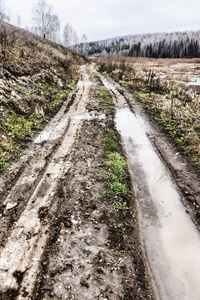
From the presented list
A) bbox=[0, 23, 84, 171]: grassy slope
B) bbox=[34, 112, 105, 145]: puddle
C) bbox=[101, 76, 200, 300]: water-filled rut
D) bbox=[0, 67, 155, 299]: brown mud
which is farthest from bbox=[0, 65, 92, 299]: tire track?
bbox=[101, 76, 200, 300]: water-filled rut

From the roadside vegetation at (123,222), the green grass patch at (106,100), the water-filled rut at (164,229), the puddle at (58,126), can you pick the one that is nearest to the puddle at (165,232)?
the water-filled rut at (164,229)

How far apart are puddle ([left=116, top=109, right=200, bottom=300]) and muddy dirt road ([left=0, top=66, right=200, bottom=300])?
0.01 m

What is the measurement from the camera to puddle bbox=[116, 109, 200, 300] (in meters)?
2.42

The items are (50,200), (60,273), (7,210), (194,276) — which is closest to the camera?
(60,273)

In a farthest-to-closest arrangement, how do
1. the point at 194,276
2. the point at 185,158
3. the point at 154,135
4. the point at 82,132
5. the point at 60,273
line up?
the point at 154,135, the point at 82,132, the point at 185,158, the point at 194,276, the point at 60,273

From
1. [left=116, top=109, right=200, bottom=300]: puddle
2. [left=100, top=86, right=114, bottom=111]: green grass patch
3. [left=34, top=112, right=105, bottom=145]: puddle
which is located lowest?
[left=116, top=109, right=200, bottom=300]: puddle

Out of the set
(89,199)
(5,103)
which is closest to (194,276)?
(89,199)

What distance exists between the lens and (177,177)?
4.47 m

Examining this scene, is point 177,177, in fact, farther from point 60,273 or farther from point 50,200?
point 60,273

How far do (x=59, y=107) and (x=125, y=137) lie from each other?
12.6ft

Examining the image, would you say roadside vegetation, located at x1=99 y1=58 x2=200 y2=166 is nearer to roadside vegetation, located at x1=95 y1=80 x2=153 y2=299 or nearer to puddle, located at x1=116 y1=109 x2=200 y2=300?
puddle, located at x1=116 y1=109 x2=200 y2=300

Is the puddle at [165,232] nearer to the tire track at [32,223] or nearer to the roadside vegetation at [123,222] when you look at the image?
the roadside vegetation at [123,222]

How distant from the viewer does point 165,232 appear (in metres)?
3.15

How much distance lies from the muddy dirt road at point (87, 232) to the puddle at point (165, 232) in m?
0.01
